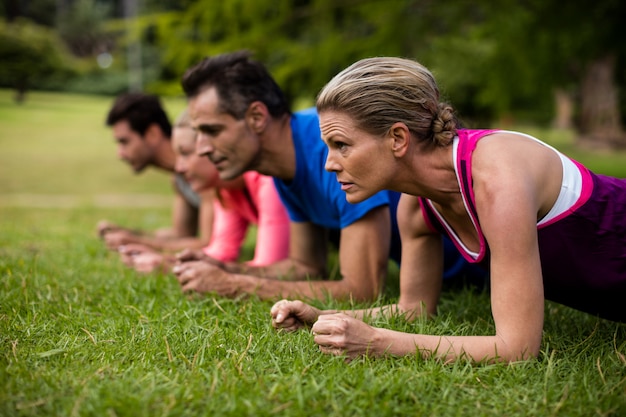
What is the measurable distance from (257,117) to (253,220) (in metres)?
1.36

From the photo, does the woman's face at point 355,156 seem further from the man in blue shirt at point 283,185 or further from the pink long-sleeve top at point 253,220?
the pink long-sleeve top at point 253,220

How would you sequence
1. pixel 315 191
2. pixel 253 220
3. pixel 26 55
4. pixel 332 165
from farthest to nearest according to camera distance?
pixel 26 55
pixel 253 220
pixel 315 191
pixel 332 165

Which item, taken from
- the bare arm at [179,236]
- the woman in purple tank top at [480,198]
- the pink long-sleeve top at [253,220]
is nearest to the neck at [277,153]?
the pink long-sleeve top at [253,220]

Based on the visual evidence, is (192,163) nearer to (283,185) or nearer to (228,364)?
(283,185)

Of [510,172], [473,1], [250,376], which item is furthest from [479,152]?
[473,1]

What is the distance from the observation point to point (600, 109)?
957 inches

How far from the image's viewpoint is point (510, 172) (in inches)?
96.7

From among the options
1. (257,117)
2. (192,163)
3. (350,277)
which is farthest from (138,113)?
(350,277)

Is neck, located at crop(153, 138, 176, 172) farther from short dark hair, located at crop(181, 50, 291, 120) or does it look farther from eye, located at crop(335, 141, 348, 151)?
eye, located at crop(335, 141, 348, 151)

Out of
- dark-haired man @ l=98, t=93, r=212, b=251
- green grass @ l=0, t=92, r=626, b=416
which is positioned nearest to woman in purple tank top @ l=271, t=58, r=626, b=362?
green grass @ l=0, t=92, r=626, b=416

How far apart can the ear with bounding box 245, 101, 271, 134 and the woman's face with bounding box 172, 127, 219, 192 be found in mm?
942

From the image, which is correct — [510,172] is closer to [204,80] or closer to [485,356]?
[485,356]

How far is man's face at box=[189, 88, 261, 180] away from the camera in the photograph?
4098 mm

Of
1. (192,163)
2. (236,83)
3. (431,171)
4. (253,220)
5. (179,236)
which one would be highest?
(236,83)
